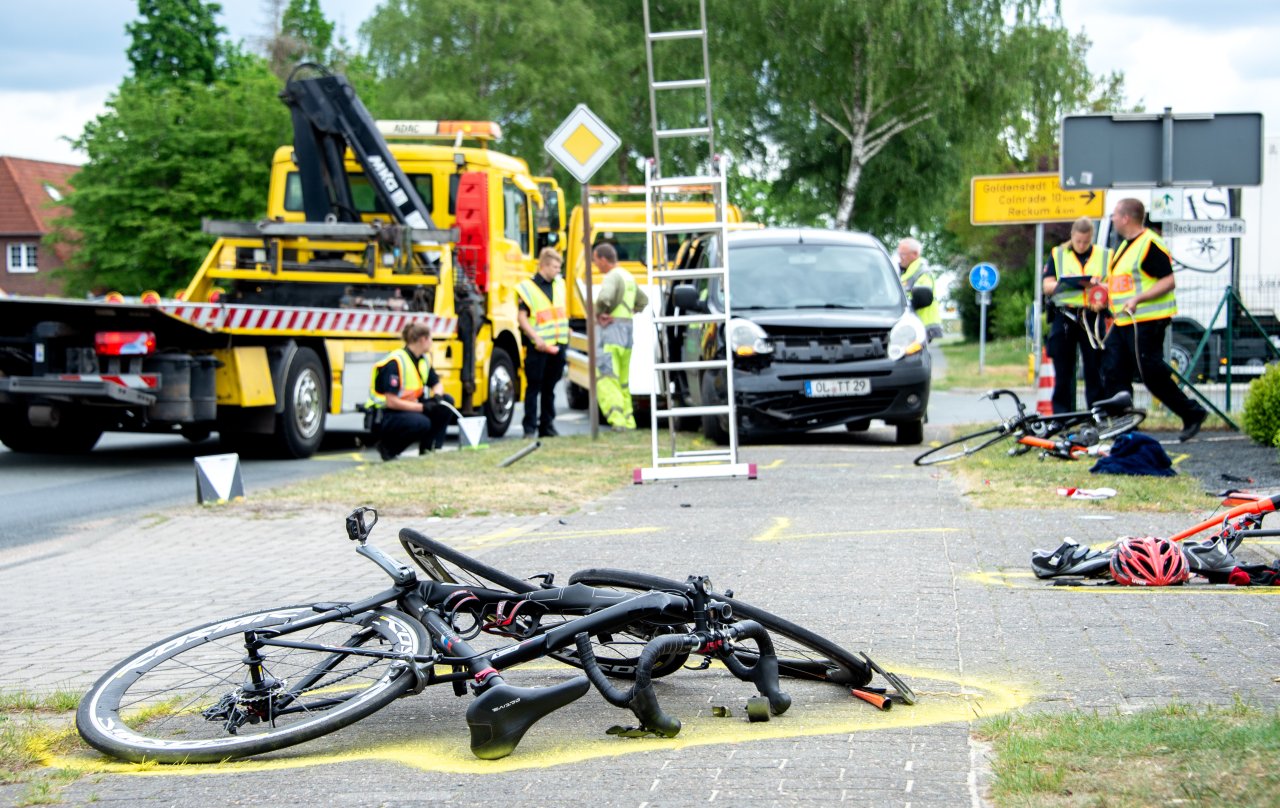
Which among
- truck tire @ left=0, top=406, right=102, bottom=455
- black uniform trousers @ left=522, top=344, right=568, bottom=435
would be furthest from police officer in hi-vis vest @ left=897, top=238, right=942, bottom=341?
truck tire @ left=0, top=406, right=102, bottom=455

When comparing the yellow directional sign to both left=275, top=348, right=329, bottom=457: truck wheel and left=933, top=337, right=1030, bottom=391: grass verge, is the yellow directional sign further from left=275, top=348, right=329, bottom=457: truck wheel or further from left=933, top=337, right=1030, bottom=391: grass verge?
left=275, top=348, right=329, bottom=457: truck wheel

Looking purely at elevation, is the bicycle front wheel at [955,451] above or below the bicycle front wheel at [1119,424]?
below

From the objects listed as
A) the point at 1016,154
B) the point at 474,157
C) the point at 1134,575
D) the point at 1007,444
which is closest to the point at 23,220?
the point at 1016,154

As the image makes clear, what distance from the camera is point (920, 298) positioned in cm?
1515

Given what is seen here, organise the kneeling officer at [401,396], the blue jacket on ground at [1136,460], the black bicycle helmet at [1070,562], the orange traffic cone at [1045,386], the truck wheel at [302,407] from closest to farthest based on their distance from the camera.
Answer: the black bicycle helmet at [1070,562], the blue jacket on ground at [1136,460], the kneeling officer at [401,396], the orange traffic cone at [1045,386], the truck wheel at [302,407]

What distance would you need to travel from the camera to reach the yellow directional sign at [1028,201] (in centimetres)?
2170

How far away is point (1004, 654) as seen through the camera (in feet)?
18.1

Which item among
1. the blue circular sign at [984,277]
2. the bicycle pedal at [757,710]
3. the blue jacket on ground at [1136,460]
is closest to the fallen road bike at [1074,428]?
the blue jacket on ground at [1136,460]

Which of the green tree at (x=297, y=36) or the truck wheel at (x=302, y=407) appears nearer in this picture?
the truck wheel at (x=302, y=407)

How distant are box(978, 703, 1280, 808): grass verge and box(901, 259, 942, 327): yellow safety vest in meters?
11.5

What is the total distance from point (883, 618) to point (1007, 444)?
7.57 meters

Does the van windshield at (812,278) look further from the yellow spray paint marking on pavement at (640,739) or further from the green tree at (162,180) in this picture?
the green tree at (162,180)

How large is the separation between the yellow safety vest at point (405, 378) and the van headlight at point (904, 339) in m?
4.25

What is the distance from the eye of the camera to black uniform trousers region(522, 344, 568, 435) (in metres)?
16.6
